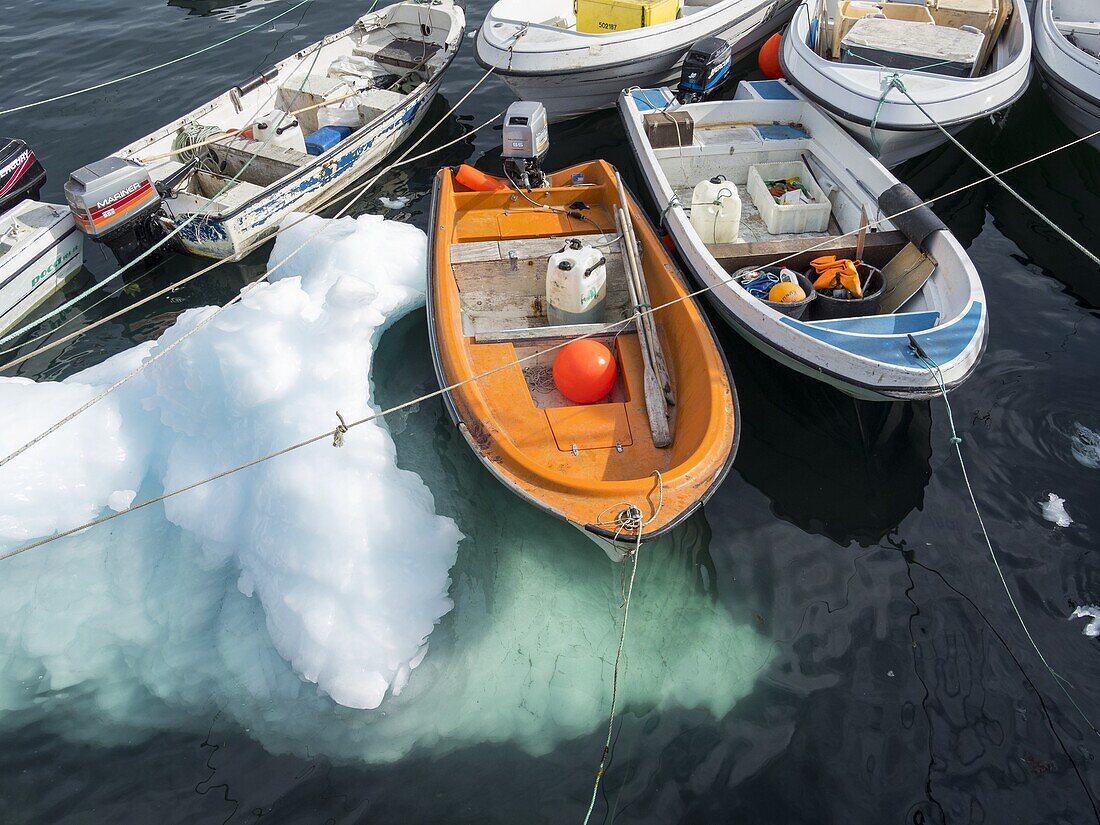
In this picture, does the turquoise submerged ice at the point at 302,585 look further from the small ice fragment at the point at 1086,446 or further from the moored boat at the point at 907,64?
the moored boat at the point at 907,64

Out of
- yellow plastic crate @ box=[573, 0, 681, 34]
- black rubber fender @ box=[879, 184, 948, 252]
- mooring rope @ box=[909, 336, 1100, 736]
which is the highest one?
yellow plastic crate @ box=[573, 0, 681, 34]

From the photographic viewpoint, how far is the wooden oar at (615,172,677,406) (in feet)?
22.6

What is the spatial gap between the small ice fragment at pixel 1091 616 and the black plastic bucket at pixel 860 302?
293 centimetres

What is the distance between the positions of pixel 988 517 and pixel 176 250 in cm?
933

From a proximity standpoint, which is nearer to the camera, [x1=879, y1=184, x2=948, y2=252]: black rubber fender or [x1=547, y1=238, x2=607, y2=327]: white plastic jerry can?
[x1=547, y1=238, x2=607, y2=327]: white plastic jerry can

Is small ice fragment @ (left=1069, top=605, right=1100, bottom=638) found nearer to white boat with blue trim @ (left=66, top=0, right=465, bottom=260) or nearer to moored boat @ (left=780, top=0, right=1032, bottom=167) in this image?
moored boat @ (left=780, top=0, right=1032, bottom=167)

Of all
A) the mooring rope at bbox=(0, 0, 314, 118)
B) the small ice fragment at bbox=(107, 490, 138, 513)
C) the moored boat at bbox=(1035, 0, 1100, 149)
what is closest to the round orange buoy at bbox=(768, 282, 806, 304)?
the small ice fragment at bbox=(107, 490, 138, 513)

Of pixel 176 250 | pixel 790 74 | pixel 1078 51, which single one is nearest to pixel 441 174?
pixel 176 250

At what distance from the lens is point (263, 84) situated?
11.4m

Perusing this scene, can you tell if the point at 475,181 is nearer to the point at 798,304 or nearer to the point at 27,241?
the point at 798,304

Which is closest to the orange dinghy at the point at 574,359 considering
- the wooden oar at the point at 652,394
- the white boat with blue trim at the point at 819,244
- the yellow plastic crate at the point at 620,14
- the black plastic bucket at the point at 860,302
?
the wooden oar at the point at 652,394

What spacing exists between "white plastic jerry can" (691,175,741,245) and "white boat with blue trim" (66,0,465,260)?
15.9 ft

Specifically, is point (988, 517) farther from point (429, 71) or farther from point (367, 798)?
point (429, 71)

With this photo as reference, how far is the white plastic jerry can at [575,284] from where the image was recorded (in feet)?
23.9
